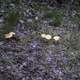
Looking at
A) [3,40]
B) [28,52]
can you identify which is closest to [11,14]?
[3,40]

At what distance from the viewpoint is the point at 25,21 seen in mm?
4812

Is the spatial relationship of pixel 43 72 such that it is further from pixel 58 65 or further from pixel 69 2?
pixel 69 2

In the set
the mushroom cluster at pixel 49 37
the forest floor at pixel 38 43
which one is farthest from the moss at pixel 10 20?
the mushroom cluster at pixel 49 37

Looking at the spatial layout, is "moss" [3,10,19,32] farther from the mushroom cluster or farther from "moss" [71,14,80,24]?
"moss" [71,14,80,24]

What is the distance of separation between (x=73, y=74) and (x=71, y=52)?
18.8 inches

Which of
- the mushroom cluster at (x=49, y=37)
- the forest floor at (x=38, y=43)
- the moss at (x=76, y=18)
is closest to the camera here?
the forest floor at (x=38, y=43)

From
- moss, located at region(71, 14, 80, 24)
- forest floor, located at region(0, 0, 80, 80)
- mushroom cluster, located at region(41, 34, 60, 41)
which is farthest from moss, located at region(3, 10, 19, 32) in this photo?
moss, located at region(71, 14, 80, 24)

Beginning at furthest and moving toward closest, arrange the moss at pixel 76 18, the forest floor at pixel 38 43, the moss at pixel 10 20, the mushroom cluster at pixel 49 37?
1. the moss at pixel 76 18
2. the moss at pixel 10 20
3. the mushroom cluster at pixel 49 37
4. the forest floor at pixel 38 43

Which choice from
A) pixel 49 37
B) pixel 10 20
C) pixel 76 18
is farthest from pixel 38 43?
pixel 76 18

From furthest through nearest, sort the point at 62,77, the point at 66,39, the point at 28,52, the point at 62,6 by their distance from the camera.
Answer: the point at 62,6 < the point at 66,39 < the point at 28,52 < the point at 62,77

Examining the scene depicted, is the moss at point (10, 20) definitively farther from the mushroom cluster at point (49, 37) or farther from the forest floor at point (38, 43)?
the mushroom cluster at point (49, 37)

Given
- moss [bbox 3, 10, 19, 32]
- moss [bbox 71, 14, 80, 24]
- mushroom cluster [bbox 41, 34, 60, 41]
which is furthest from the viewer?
moss [bbox 71, 14, 80, 24]

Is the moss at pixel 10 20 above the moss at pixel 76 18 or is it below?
above

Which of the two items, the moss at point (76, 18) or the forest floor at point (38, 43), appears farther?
the moss at point (76, 18)
